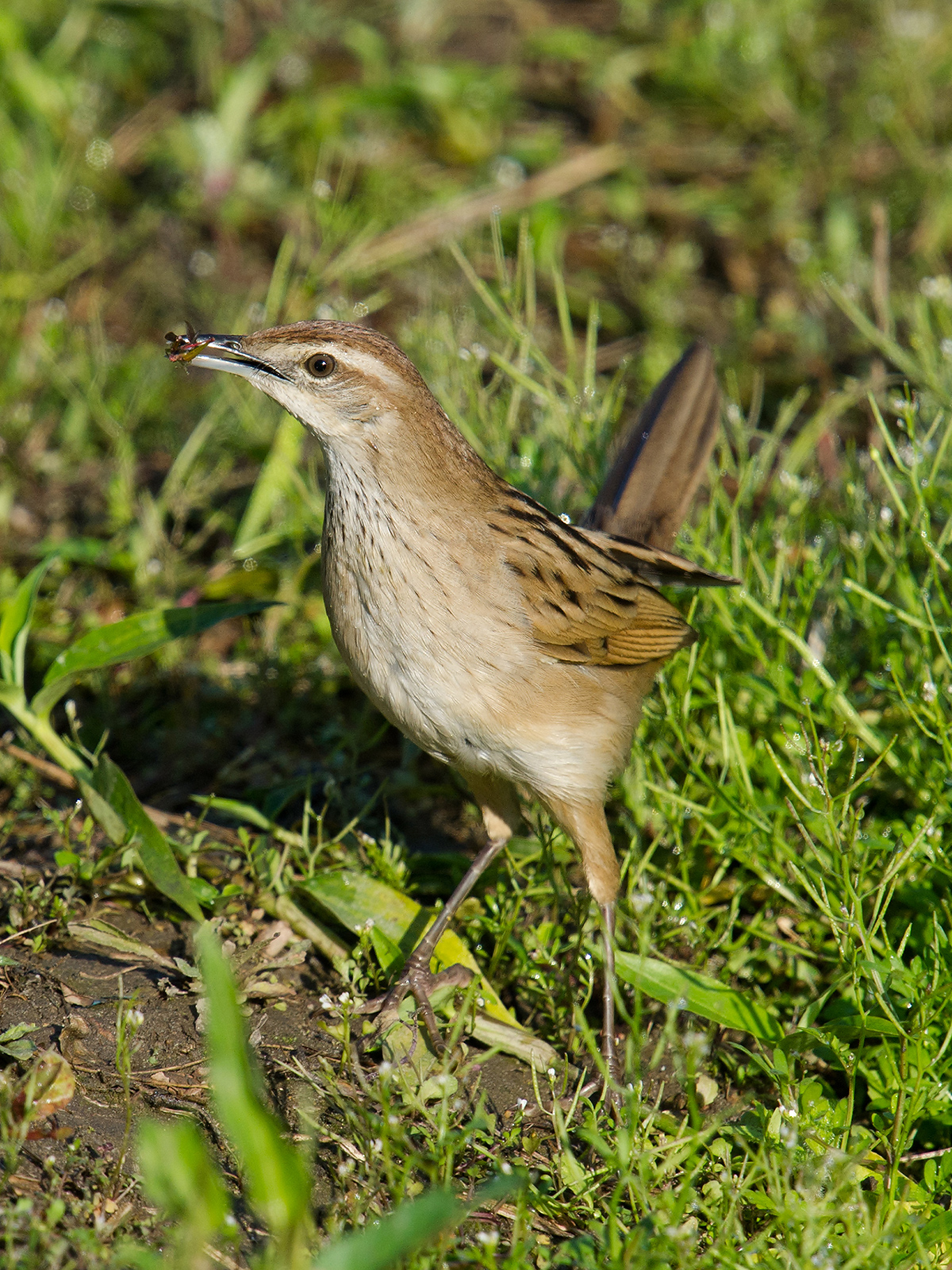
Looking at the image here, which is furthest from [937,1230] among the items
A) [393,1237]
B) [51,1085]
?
[51,1085]

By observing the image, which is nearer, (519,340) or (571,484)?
(519,340)

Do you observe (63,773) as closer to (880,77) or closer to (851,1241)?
(851,1241)

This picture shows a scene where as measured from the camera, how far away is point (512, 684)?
3.84m

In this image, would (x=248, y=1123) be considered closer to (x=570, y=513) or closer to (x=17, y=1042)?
(x=17, y=1042)

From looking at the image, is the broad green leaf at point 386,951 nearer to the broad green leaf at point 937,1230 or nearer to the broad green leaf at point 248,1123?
the broad green leaf at point 937,1230

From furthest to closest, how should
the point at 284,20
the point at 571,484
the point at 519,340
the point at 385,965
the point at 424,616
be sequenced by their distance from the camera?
the point at 284,20
the point at 571,484
the point at 519,340
the point at 385,965
the point at 424,616

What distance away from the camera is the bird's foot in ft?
12.8

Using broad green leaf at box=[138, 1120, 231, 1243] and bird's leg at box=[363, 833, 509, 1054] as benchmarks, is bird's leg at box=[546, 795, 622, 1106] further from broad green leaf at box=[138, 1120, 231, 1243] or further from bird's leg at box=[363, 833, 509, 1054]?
broad green leaf at box=[138, 1120, 231, 1243]

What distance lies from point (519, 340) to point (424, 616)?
1.68 meters

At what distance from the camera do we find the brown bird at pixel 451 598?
3.77 m

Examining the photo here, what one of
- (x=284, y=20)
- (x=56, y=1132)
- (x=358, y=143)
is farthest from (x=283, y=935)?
(x=284, y=20)

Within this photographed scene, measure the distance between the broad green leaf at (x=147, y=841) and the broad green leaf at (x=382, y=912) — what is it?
414 mm

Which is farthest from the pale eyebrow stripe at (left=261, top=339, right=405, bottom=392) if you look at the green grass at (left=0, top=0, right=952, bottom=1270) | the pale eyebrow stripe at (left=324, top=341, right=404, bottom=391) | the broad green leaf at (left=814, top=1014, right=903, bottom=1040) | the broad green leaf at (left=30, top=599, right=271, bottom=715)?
the broad green leaf at (left=814, top=1014, right=903, bottom=1040)

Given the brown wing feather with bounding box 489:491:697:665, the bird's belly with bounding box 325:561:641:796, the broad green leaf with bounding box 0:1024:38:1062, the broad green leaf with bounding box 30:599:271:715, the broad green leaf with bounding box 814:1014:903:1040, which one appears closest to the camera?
the broad green leaf with bounding box 0:1024:38:1062
